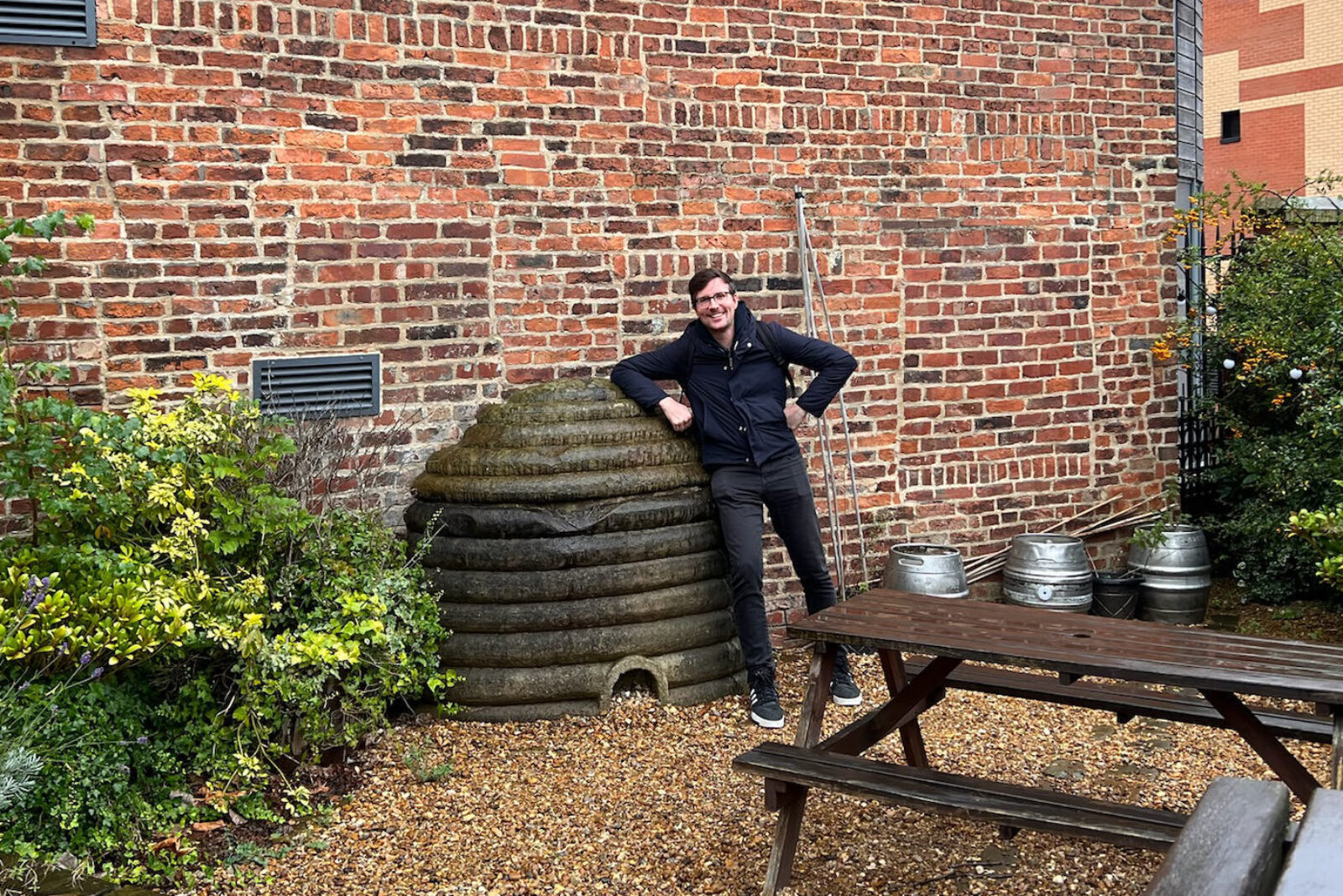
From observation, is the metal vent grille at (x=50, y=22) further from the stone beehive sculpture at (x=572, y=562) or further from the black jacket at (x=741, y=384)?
the black jacket at (x=741, y=384)

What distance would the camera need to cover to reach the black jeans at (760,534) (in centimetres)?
555

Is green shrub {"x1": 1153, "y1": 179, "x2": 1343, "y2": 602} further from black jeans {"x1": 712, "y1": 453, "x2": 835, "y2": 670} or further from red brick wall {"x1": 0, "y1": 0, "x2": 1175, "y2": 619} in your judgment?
black jeans {"x1": 712, "y1": 453, "x2": 835, "y2": 670}

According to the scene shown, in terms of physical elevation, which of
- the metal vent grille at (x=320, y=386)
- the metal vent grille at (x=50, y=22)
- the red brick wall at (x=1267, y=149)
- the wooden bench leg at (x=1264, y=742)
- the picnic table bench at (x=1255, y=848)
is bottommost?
the wooden bench leg at (x=1264, y=742)

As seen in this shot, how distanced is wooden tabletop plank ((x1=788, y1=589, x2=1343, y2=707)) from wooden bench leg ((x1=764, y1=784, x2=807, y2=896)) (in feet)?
1.59

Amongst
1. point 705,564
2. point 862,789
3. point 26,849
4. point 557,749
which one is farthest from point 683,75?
point 26,849

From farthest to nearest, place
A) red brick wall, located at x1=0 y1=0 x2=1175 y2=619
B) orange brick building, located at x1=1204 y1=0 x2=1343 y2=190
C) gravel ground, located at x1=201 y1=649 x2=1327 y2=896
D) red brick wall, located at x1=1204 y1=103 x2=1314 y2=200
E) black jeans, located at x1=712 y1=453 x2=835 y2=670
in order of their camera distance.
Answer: red brick wall, located at x1=1204 y1=103 x2=1314 y2=200
orange brick building, located at x1=1204 y1=0 x2=1343 y2=190
black jeans, located at x1=712 y1=453 x2=835 y2=670
red brick wall, located at x1=0 y1=0 x2=1175 y2=619
gravel ground, located at x1=201 y1=649 x2=1327 y2=896

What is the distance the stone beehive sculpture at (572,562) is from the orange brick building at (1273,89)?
21449 millimetres

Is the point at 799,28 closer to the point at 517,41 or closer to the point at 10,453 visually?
the point at 517,41

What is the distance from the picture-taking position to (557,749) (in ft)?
16.8

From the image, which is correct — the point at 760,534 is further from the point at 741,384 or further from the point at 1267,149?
the point at 1267,149

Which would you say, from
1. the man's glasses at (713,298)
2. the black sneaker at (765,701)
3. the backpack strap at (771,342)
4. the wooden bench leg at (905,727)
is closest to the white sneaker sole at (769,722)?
the black sneaker at (765,701)

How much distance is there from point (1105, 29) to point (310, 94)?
15.1 feet

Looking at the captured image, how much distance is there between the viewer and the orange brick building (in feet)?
77.9

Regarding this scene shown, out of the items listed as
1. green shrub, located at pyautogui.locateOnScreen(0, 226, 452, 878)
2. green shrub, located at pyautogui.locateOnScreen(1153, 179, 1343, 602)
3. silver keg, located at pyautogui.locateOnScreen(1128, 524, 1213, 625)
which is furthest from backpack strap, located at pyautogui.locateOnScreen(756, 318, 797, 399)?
green shrub, located at pyautogui.locateOnScreen(1153, 179, 1343, 602)
